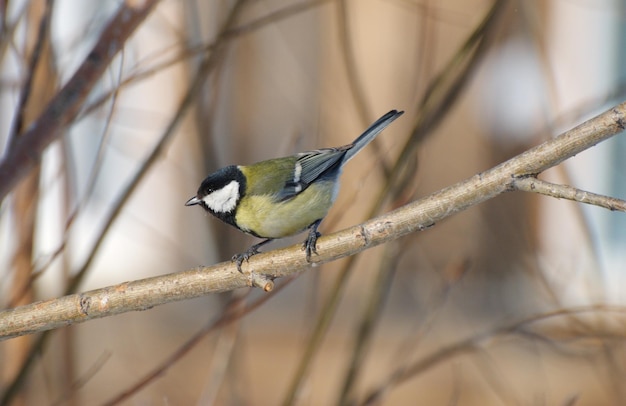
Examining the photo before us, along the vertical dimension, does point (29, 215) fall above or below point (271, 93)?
below

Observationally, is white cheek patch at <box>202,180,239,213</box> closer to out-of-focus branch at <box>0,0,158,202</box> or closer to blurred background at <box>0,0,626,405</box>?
out-of-focus branch at <box>0,0,158,202</box>

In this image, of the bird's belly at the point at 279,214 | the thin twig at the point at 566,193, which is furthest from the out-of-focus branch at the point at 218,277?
the bird's belly at the point at 279,214

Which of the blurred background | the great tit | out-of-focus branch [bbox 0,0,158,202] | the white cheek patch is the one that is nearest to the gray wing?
the great tit

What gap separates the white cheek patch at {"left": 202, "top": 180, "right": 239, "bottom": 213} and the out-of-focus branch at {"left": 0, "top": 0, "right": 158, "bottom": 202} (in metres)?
0.49

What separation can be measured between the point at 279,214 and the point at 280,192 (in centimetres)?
9

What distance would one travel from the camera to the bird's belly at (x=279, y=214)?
199 centimetres

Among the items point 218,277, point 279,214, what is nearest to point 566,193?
point 218,277

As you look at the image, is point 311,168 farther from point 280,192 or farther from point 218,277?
point 218,277

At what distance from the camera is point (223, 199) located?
2066 millimetres

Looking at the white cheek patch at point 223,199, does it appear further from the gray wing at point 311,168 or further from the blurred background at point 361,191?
the blurred background at point 361,191

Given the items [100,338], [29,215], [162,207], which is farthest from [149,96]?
[29,215]

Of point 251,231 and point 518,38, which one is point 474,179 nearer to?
point 251,231

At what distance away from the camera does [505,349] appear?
434 cm

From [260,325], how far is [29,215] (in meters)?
3.20
